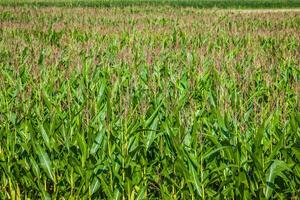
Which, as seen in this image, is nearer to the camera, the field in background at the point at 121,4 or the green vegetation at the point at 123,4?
the field in background at the point at 121,4

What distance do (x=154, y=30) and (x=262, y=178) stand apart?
11431mm

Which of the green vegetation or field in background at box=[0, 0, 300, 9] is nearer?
field in background at box=[0, 0, 300, 9]

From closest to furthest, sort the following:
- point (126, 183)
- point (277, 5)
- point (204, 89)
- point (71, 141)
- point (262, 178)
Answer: point (262, 178) → point (126, 183) → point (71, 141) → point (204, 89) → point (277, 5)

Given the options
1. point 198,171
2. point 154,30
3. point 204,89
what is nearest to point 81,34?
point 154,30

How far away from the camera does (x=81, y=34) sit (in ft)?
43.2

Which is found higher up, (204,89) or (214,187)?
(204,89)

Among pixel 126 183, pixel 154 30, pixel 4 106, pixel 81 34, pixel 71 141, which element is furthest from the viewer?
pixel 154 30

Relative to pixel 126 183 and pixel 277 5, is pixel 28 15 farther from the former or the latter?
pixel 277 5

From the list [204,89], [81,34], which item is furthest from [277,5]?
[204,89]

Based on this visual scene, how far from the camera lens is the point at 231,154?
10.7ft

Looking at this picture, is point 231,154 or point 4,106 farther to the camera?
point 4,106

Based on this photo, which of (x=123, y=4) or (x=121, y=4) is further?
(x=123, y=4)

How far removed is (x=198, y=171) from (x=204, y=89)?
2204 mm

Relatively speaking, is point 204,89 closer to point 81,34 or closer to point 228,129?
point 228,129
